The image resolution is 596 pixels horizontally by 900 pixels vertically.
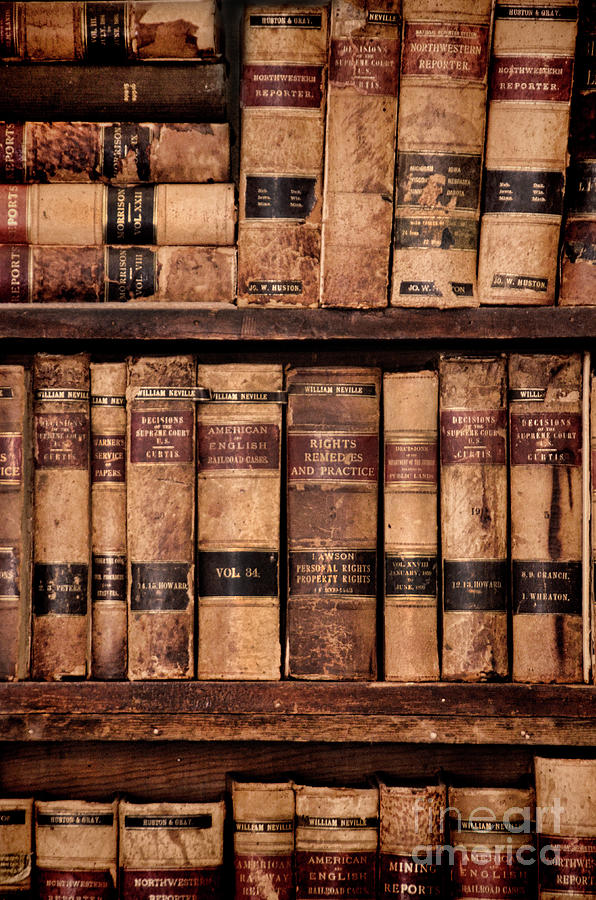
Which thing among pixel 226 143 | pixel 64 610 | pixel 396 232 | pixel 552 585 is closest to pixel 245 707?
pixel 64 610

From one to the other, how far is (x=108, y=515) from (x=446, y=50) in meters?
0.81

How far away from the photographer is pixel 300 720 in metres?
1.03

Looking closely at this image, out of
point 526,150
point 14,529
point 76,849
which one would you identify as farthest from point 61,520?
point 526,150

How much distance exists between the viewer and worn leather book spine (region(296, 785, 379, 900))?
3.44ft

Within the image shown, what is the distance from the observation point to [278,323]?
3.34 feet

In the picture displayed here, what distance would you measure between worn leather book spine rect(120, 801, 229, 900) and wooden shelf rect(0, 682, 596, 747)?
13 centimetres

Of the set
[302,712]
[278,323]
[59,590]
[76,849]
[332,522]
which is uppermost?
[278,323]

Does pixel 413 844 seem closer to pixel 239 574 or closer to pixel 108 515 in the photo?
pixel 239 574

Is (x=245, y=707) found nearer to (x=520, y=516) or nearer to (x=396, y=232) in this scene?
(x=520, y=516)

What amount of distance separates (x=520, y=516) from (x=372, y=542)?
215 mm

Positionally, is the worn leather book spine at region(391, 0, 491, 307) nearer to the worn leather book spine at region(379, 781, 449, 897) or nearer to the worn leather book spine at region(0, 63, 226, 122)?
the worn leather book spine at region(0, 63, 226, 122)

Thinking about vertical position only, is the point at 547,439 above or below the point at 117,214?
below

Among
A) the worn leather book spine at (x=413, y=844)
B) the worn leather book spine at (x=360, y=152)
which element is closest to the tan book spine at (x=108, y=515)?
the worn leather book spine at (x=360, y=152)

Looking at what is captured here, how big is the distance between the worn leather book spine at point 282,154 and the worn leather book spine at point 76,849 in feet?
2.60
